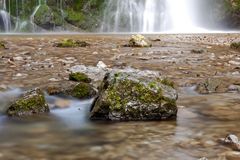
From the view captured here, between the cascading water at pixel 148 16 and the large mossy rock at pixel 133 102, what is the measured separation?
52.2 meters

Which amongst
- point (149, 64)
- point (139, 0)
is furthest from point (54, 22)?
point (149, 64)

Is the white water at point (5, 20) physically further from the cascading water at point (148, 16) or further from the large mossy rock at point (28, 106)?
the large mossy rock at point (28, 106)

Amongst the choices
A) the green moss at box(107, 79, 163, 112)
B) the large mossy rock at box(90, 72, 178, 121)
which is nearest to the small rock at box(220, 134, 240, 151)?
the large mossy rock at box(90, 72, 178, 121)

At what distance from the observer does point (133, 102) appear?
6.95 meters

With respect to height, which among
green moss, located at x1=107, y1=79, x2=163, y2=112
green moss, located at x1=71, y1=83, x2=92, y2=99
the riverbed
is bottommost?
the riverbed

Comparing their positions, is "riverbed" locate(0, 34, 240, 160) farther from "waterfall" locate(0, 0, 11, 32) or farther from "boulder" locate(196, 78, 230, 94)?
"waterfall" locate(0, 0, 11, 32)

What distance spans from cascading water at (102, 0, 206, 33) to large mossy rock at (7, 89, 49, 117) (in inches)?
2051

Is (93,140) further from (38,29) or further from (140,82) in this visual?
(38,29)

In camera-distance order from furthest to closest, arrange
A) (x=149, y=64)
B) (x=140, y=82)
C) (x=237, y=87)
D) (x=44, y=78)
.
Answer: (x=149, y=64), (x=44, y=78), (x=237, y=87), (x=140, y=82)

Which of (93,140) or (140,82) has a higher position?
(140,82)

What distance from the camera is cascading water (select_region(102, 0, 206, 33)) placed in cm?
5975

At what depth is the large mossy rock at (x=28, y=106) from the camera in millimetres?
7184

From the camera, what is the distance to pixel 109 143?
570 centimetres

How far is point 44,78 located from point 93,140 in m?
5.33
